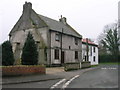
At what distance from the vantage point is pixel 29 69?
53.4 feet

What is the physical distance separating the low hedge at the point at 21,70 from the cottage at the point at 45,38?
37.5 ft

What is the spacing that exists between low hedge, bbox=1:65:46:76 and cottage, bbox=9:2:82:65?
11.4m

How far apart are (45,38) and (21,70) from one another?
1403cm

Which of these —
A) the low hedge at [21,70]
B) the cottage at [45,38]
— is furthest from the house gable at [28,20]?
the low hedge at [21,70]

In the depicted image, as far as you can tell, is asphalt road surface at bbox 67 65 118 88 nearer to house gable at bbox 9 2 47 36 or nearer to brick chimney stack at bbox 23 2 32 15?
house gable at bbox 9 2 47 36

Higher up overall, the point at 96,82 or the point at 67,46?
the point at 67,46

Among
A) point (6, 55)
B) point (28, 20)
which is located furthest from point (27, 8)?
point (6, 55)

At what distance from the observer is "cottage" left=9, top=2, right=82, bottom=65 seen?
29119 mm

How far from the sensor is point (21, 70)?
15594 millimetres

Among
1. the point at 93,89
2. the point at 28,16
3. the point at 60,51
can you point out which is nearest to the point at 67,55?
the point at 60,51

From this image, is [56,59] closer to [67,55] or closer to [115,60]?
[67,55]

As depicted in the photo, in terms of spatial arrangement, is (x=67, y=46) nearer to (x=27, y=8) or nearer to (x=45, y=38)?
(x=45, y=38)

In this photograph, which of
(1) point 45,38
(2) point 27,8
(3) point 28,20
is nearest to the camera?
(1) point 45,38

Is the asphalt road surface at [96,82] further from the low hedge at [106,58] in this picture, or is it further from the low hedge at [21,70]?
the low hedge at [106,58]
